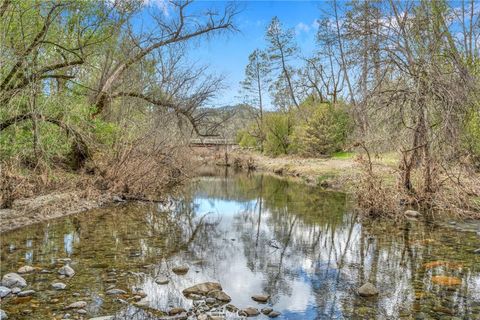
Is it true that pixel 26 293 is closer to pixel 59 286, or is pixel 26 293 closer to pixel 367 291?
pixel 59 286

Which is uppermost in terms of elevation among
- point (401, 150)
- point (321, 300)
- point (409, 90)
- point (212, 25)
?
point (212, 25)

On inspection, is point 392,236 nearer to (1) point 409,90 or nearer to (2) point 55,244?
(1) point 409,90

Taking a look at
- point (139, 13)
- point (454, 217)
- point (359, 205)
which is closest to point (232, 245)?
point (359, 205)

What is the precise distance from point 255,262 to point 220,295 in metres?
1.90

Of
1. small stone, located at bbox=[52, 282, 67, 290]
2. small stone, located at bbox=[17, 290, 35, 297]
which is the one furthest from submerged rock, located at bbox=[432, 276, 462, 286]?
small stone, located at bbox=[17, 290, 35, 297]

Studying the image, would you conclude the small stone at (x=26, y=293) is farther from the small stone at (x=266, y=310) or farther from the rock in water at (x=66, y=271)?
the small stone at (x=266, y=310)

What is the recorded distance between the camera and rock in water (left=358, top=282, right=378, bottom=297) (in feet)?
18.9

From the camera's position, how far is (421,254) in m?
7.95

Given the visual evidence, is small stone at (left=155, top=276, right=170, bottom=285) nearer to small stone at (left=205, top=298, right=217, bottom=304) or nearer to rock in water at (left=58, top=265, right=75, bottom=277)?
small stone at (left=205, top=298, right=217, bottom=304)

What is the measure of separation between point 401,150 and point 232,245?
19.8 ft

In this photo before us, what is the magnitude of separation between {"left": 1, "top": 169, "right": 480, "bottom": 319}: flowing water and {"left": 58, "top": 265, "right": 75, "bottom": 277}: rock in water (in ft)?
A: 0.36

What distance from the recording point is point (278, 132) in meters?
36.3

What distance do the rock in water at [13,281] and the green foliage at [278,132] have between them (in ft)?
102

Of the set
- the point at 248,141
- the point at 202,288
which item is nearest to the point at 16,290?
the point at 202,288
